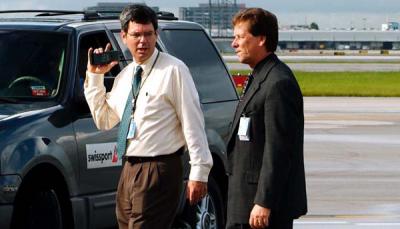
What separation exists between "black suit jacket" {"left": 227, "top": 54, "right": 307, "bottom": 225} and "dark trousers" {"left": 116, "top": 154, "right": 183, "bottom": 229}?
67 cm

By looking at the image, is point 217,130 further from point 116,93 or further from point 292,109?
point 292,109

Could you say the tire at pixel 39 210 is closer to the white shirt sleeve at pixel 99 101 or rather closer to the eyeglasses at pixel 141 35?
the white shirt sleeve at pixel 99 101

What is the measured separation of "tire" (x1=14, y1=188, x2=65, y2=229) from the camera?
7.18m

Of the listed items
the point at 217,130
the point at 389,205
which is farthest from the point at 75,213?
the point at 389,205

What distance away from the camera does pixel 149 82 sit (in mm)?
6246

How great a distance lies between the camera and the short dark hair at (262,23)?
17.9ft

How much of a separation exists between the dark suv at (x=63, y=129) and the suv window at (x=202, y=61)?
0.04ft

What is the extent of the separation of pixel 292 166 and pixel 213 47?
175 inches

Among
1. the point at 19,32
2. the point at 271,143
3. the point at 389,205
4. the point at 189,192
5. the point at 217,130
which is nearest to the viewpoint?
the point at 271,143

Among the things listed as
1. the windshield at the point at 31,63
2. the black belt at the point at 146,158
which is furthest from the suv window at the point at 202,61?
the black belt at the point at 146,158

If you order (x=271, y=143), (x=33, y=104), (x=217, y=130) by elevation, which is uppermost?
(x=271, y=143)

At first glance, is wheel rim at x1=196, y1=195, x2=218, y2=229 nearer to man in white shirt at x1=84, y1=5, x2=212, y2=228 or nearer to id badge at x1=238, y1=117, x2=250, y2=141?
man in white shirt at x1=84, y1=5, x2=212, y2=228

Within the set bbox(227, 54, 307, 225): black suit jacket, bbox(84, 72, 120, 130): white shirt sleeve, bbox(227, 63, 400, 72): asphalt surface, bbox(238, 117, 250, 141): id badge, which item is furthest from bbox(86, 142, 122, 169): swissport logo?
bbox(227, 63, 400, 72): asphalt surface

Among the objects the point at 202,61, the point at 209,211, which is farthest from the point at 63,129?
the point at 202,61
